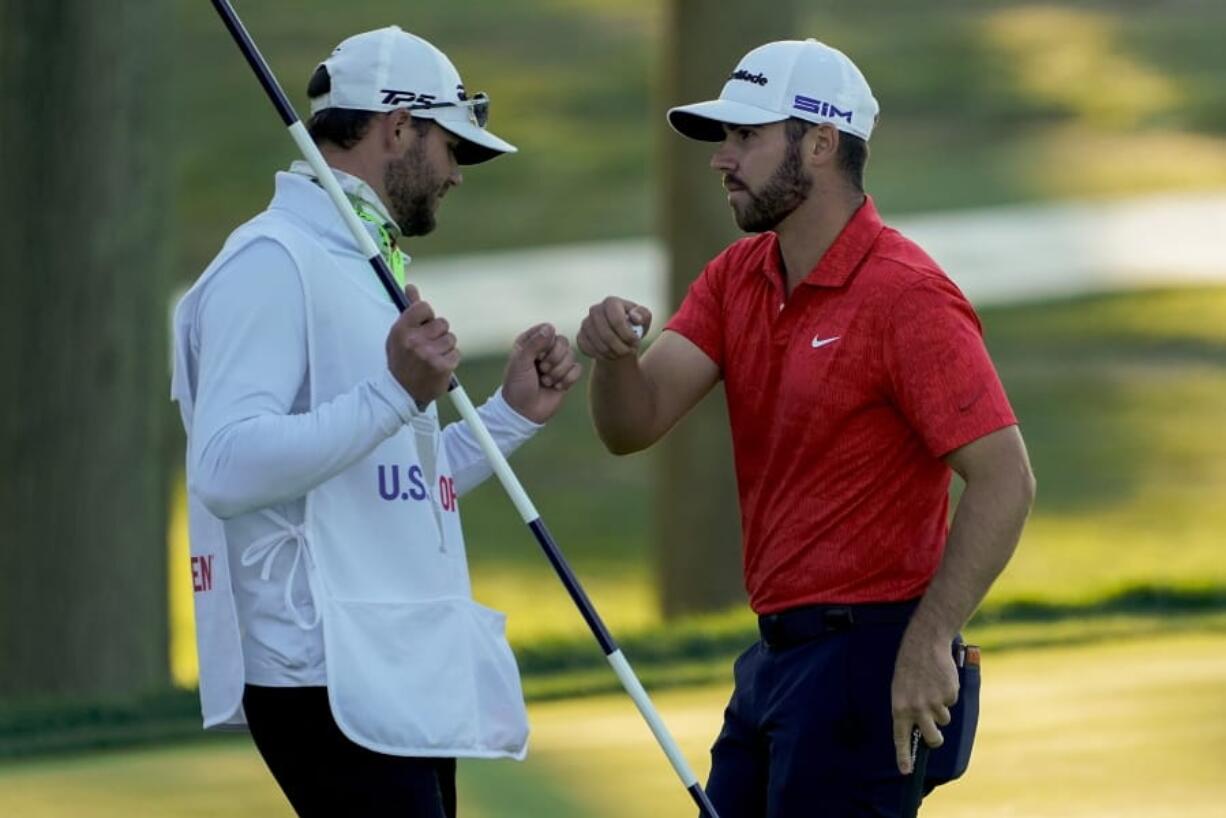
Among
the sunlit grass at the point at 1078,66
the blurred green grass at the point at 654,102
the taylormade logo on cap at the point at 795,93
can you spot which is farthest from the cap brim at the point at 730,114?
the sunlit grass at the point at 1078,66

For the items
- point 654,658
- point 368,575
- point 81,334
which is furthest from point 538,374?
point 81,334

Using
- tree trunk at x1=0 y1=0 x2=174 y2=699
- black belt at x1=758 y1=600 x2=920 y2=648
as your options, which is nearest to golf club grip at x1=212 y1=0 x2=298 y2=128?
black belt at x1=758 y1=600 x2=920 y2=648

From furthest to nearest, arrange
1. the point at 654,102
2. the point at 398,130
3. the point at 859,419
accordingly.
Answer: the point at 654,102 → the point at 859,419 → the point at 398,130

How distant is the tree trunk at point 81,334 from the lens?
313 inches

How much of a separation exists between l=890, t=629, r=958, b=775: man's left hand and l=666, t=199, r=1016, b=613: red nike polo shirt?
6.3 inches

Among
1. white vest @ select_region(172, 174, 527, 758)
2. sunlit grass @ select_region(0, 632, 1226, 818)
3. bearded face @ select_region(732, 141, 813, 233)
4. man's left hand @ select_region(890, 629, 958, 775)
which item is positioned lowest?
sunlit grass @ select_region(0, 632, 1226, 818)

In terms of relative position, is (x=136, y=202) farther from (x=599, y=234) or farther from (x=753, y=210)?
(x=599, y=234)

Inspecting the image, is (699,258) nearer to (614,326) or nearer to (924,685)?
(614,326)

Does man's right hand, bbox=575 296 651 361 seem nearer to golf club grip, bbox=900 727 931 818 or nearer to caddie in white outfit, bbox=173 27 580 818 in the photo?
caddie in white outfit, bbox=173 27 580 818

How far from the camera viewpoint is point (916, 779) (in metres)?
3.97

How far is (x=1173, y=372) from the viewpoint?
15.6m

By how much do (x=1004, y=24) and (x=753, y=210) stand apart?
1990cm

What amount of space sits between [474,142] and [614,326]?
0.45m

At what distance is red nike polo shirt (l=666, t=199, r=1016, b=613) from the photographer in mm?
3865
